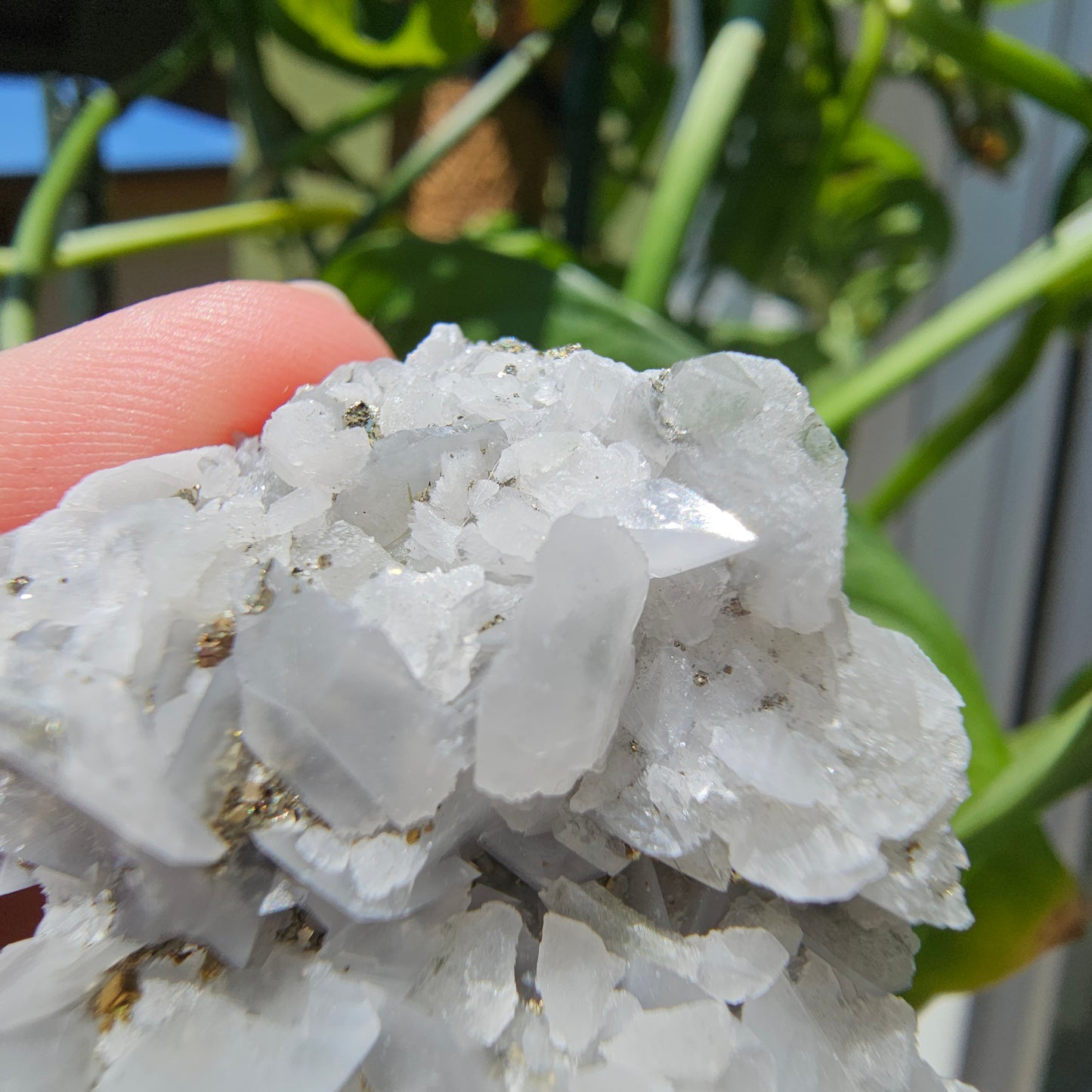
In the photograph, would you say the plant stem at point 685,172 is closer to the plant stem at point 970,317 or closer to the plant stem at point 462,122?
the plant stem at point 970,317

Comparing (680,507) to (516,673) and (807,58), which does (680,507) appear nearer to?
(516,673)

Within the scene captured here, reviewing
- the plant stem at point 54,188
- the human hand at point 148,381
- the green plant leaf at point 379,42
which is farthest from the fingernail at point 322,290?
the green plant leaf at point 379,42

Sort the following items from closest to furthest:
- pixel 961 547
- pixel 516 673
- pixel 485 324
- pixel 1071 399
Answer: pixel 516 673 → pixel 485 324 → pixel 1071 399 → pixel 961 547

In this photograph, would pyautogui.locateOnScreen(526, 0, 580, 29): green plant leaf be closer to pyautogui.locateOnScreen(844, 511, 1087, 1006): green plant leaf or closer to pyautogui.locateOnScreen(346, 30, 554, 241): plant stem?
pyautogui.locateOnScreen(346, 30, 554, 241): plant stem

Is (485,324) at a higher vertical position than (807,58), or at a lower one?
lower

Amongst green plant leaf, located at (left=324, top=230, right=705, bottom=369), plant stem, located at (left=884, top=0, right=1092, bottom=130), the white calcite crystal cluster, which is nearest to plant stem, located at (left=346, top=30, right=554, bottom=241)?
green plant leaf, located at (left=324, top=230, right=705, bottom=369)

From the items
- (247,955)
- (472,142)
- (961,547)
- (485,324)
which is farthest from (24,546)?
(961,547)

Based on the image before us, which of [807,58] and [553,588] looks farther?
[807,58]
